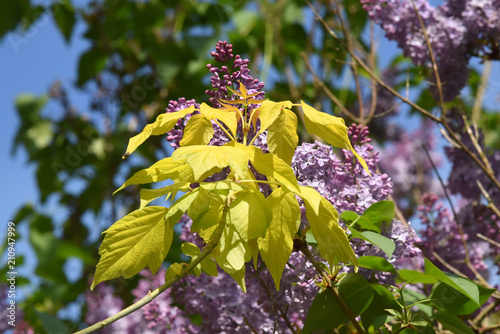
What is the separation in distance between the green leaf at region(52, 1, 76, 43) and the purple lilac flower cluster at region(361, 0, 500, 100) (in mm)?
1325

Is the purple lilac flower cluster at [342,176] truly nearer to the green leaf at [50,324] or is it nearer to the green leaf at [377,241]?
the green leaf at [377,241]

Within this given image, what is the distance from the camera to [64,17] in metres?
1.84

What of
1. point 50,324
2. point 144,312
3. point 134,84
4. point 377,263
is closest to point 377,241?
point 377,263

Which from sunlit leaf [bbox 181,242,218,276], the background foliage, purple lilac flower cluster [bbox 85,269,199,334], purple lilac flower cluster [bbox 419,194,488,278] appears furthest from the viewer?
the background foliage

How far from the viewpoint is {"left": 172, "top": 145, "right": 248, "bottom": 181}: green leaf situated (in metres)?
0.30

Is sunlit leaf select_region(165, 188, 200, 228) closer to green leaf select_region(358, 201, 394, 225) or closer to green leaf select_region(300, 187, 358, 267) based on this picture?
green leaf select_region(300, 187, 358, 267)

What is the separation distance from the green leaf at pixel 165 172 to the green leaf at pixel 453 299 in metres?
0.26

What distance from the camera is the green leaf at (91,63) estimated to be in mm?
1835

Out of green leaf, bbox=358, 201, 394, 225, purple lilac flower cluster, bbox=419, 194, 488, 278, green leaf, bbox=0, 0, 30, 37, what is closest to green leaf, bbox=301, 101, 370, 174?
green leaf, bbox=358, 201, 394, 225

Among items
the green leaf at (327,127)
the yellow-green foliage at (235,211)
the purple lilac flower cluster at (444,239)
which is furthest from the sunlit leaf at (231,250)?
the purple lilac flower cluster at (444,239)

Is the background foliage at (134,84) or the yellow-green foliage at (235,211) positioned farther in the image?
the background foliage at (134,84)

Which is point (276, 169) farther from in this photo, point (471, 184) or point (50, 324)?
point (471, 184)

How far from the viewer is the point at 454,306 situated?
1.45 ft

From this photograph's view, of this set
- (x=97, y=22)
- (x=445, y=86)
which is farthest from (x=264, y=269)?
(x=97, y=22)
